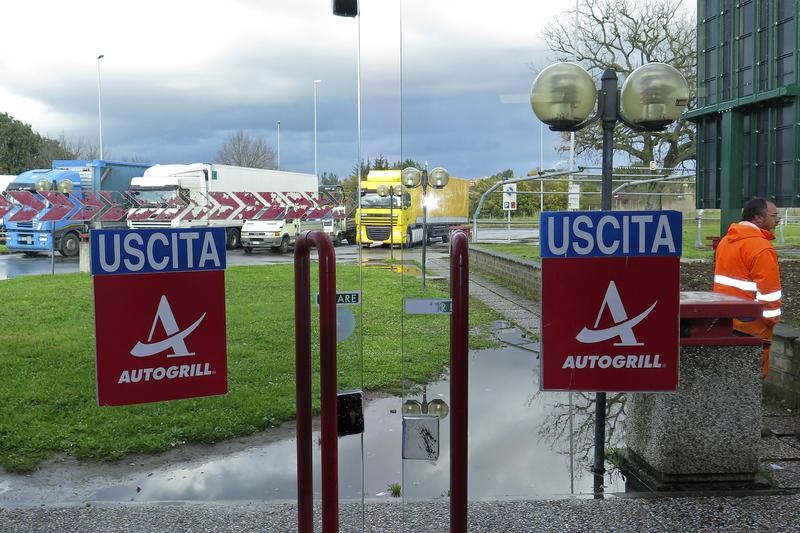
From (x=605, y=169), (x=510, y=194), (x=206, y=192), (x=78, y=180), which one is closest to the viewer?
(x=605, y=169)

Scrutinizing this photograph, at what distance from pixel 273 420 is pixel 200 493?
4.47 feet

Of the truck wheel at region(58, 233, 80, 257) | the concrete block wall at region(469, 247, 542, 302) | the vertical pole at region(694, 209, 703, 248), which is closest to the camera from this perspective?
the concrete block wall at region(469, 247, 542, 302)

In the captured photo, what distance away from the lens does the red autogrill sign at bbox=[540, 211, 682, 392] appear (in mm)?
3281

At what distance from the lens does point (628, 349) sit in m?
→ 3.32

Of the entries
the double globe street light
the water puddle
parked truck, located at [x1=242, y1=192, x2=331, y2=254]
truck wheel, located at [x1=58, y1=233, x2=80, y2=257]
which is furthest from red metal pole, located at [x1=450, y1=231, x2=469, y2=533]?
truck wheel, located at [x1=58, y1=233, x2=80, y2=257]

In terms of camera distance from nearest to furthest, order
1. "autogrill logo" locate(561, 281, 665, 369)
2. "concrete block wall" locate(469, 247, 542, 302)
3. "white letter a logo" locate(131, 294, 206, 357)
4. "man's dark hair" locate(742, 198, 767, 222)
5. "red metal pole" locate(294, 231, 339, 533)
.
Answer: "red metal pole" locate(294, 231, 339, 533)
"white letter a logo" locate(131, 294, 206, 357)
"autogrill logo" locate(561, 281, 665, 369)
"man's dark hair" locate(742, 198, 767, 222)
"concrete block wall" locate(469, 247, 542, 302)

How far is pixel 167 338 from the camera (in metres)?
3.25

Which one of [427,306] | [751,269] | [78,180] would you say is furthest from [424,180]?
[78,180]

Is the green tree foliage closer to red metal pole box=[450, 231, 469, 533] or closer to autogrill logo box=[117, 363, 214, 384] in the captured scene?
autogrill logo box=[117, 363, 214, 384]

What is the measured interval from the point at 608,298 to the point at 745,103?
4.48 metres

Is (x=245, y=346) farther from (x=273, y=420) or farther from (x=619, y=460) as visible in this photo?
(x=619, y=460)

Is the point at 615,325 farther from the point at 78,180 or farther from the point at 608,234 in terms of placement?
the point at 78,180

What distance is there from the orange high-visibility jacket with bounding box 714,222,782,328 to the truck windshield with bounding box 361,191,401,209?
8.01 feet

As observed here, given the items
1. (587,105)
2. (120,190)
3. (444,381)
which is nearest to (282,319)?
(120,190)
